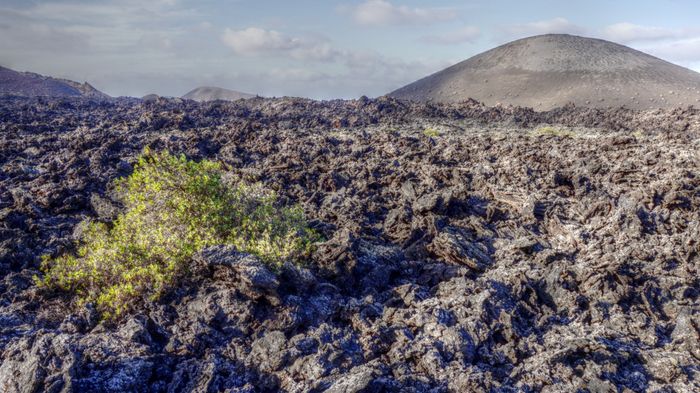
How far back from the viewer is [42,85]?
165 feet

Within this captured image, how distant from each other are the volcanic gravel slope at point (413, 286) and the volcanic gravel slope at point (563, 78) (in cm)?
1981

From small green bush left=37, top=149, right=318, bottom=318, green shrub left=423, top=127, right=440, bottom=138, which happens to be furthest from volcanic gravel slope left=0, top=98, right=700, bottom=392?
green shrub left=423, top=127, right=440, bottom=138

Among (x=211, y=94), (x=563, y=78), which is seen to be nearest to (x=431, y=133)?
(x=563, y=78)

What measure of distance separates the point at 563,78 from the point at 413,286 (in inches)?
1292

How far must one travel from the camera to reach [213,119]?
2223 cm

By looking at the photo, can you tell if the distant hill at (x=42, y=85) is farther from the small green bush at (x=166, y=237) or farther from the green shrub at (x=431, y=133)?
A: the small green bush at (x=166, y=237)

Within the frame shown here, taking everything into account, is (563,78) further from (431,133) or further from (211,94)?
(211,94)

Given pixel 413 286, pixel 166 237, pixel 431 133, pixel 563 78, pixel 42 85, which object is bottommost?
pixel 413 286

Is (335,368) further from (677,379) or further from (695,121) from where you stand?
(695,121)

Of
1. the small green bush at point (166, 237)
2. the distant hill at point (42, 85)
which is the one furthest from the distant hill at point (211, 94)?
the small green bush at point (166, 237)

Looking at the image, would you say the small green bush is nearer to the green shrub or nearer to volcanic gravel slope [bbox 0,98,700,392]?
volcanic gravel slope [bbox 0,98,700,392]

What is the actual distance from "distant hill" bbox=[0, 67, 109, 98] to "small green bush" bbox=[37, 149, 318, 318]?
4480cm

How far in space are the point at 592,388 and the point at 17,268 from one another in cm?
751

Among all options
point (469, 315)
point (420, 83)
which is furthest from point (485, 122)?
point (420, 83)
